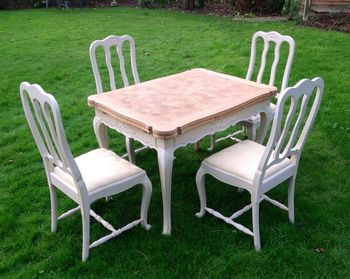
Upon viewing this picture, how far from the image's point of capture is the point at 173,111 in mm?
3061

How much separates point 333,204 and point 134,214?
1.74 metres

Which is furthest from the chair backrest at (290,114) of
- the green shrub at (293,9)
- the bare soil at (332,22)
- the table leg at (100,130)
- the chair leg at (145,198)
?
the green shrub at (293,9)

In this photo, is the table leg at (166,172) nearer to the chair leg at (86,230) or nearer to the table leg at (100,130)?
the chair leg at (86,230)

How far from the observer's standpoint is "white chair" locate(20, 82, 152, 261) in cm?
262

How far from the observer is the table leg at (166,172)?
285 cm

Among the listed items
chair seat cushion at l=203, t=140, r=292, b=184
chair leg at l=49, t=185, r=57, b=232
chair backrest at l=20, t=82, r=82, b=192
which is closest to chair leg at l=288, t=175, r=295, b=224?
chair seat cushion at l=203, t=140, r=292, b=184

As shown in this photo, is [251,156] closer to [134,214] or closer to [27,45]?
[134,214]

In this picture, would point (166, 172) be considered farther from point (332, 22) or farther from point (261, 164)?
point (332, 22)

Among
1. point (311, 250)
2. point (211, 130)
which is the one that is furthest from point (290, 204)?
point (211, 130)

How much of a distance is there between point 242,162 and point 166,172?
590mm

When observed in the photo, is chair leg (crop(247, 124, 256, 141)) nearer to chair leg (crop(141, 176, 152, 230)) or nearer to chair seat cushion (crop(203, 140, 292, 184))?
chair seat cushion (crop(203, 140, 292, 184))

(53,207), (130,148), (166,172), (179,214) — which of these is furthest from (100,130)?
(179,214)

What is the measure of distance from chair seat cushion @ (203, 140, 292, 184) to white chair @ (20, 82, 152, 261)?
22.9 inches

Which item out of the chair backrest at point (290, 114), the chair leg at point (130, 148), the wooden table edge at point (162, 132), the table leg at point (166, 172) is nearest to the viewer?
the chair backrest at point (290, 114)
